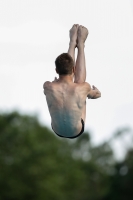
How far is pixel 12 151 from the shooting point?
4601 inches

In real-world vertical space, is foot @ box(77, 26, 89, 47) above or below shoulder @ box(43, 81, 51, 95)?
above

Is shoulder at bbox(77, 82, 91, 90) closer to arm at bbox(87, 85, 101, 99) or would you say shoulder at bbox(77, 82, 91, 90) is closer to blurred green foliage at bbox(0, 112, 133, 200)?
arm at bbox(87, 85, 101, 99)

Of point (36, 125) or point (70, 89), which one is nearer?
point (70, 89)

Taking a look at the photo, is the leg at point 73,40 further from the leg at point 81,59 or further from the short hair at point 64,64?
the short hair at point 64,64

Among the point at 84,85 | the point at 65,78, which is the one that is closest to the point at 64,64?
the point at 65,78

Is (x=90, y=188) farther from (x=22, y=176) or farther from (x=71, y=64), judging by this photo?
(x=71, y=64)

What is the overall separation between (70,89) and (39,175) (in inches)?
3409

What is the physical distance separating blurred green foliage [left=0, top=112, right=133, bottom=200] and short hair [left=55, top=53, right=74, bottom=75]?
8282cm

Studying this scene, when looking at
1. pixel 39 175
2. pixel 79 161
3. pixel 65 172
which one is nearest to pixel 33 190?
pixel 39 175

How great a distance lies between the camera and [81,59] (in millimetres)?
24344

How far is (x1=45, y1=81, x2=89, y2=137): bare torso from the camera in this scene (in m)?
24.0

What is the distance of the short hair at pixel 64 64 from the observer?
2339 centimetres

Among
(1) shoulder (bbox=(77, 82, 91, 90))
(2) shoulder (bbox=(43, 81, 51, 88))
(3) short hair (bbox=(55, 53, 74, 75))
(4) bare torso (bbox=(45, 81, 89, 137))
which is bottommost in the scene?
(4) bare torso (bbox=(45, 81, 89, 137))

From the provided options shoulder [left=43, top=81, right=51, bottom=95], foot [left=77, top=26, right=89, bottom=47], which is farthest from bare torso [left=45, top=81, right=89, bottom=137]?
foot [left=77, top=26, right=89, bottom=47]
